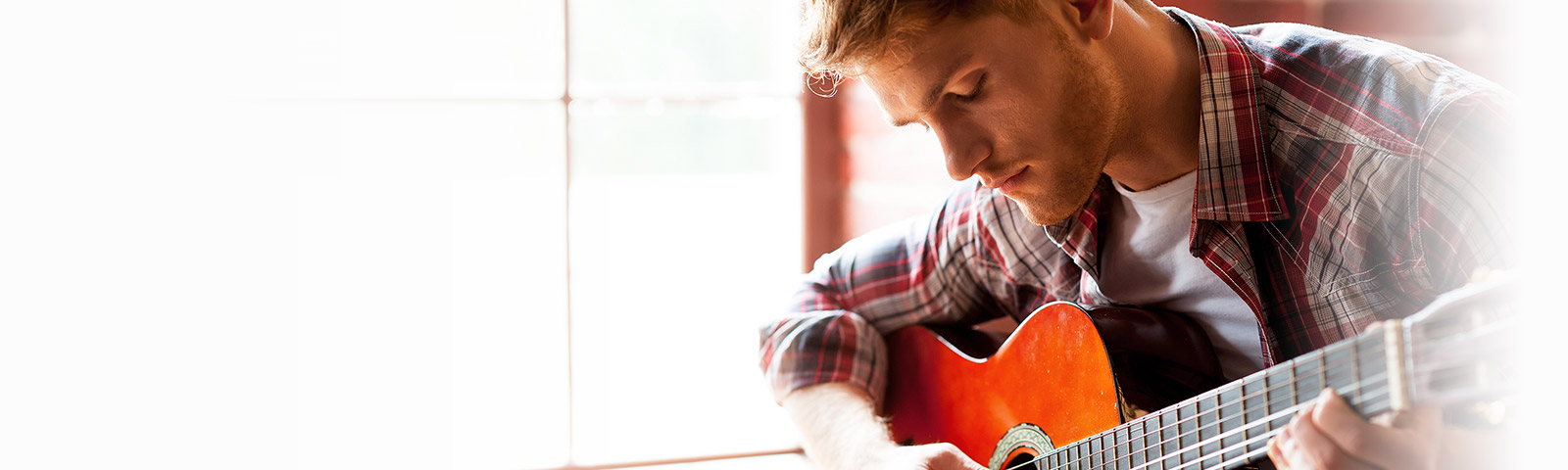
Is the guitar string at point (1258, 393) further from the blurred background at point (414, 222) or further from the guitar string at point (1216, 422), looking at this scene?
the blurred background at point (414, 222)

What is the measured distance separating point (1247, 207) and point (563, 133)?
1123 millimetres

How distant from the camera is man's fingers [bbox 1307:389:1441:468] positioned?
23.3 inches

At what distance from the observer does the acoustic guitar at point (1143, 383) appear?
1.79 ft

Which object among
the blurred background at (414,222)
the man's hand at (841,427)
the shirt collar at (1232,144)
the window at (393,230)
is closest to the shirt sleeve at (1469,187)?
the shirt collar at (1232,144)

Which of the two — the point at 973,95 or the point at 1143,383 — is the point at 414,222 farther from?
the point at 1143,383

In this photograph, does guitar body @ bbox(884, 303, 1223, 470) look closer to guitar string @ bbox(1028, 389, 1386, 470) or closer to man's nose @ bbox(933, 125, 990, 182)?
guitar string @ bbox(1028, 389, 1386, 470)

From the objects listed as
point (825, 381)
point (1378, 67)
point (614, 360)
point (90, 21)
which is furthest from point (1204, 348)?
point (90, 21)

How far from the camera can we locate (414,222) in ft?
5.82

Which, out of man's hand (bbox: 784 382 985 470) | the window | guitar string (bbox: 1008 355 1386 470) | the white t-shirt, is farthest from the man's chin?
the window

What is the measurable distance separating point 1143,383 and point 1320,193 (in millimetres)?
223

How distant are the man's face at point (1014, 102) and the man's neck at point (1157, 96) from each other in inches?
0.8

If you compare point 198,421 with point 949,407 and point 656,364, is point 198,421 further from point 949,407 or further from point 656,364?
point 949,407

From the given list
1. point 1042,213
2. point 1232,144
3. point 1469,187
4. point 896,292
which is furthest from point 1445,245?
point 896,292

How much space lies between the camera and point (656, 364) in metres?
1.94
